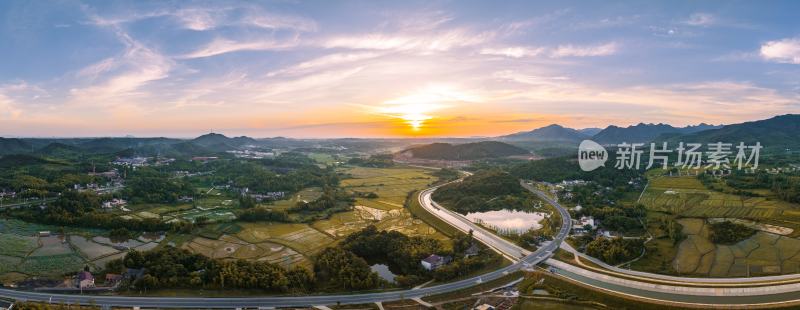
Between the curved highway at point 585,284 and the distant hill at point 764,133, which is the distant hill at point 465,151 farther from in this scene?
the curved highway at point 585,284

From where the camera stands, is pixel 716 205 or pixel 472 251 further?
pixel 716 205

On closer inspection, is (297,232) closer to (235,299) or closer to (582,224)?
(235,299)

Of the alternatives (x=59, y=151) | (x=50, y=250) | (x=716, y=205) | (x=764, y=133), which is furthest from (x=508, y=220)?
(x=764, y=133)

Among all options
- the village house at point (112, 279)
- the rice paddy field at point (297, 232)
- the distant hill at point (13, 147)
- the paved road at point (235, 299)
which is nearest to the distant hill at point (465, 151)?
the rice paddy field at point (297, 232)

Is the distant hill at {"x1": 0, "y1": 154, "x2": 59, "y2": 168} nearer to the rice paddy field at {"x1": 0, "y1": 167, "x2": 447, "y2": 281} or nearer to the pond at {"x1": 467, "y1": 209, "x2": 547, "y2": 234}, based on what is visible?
the rice paddy field at {"x1": 0, "y1": 167, "x2": 447, "y2": 281}

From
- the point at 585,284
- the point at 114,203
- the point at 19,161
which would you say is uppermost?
the point at 19,161

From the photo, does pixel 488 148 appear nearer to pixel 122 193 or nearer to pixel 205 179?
pixel 205 179
